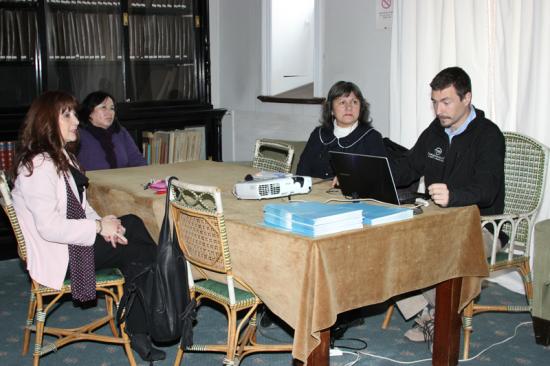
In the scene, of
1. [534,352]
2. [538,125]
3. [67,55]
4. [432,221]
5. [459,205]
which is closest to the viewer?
[432,221]

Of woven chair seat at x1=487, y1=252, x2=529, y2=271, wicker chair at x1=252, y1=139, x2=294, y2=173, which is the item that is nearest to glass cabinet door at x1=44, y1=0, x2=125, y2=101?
wicker chair at x1=252, y1=139, x2=294, y2=173

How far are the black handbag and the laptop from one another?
0.69 m

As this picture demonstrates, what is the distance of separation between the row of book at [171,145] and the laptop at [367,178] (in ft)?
8.81

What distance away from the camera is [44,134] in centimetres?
279

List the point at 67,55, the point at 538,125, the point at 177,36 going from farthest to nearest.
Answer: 1. the point at 177,36
2. the point at 67,55
3. the point at 538,125

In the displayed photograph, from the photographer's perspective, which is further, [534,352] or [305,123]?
[305,123]

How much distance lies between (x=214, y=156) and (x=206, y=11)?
1143mm

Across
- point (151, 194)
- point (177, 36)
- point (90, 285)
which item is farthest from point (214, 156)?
point (90, 285)

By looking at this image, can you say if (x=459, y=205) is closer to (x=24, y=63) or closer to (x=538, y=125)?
(x=538, y=125)

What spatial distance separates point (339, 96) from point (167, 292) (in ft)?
5.12

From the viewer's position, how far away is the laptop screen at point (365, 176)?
2.57 meters

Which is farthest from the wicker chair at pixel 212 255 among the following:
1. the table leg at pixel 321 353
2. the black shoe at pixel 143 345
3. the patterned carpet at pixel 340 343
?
the patterned carpet at pixel 340 343

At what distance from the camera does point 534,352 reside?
10.0ft

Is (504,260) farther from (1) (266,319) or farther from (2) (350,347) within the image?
(1) (266,319)
